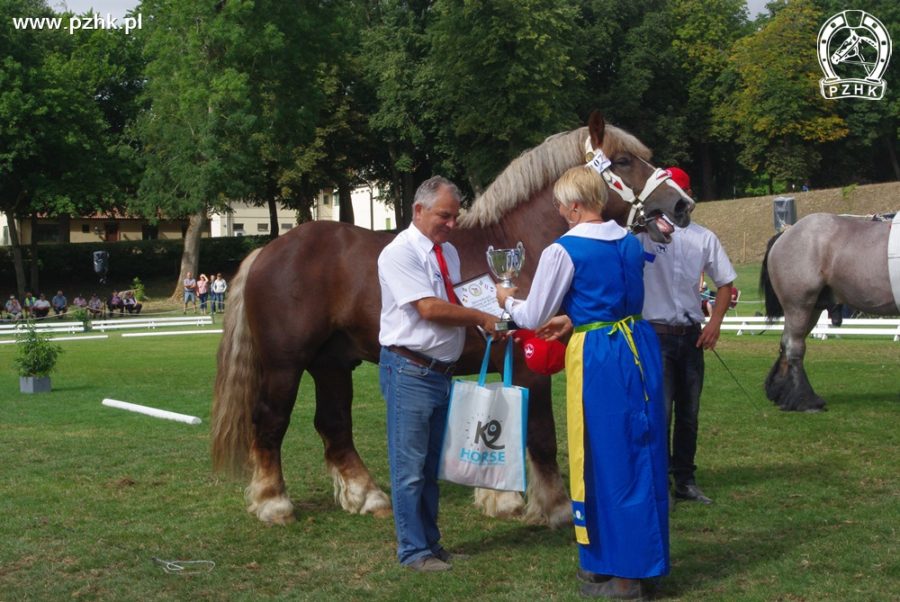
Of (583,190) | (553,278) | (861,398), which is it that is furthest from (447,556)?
(861,398)

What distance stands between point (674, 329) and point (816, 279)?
4909mm

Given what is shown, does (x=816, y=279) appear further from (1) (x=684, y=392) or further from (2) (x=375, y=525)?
(2) (x=375, y=525)

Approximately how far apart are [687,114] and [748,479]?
2011 inches

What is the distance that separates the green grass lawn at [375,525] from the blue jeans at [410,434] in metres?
0.22

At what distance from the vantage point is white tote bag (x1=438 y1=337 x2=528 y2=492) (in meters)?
5.20

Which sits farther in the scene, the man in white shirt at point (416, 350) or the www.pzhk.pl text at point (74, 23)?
the www.pzhk.pl text at point (74, 23)

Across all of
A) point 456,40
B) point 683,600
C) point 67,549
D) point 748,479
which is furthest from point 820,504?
point 456,40

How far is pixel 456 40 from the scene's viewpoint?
4475 cm

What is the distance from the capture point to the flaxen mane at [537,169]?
6562mm

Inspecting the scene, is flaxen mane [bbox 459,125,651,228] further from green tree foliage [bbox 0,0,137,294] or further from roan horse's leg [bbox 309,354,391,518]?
green tree foliage [bbox 0,0,137,294]

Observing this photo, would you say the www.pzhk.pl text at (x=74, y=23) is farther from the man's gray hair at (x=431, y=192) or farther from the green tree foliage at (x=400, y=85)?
the man's gray hair at (x=431, y=192)

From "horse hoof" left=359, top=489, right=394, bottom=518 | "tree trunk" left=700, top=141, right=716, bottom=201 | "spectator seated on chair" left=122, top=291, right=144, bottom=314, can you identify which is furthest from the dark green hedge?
"horse hoof" left=359, top=489, right=394, bottom=518

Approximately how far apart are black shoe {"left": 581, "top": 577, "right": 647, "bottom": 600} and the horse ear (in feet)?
9.28

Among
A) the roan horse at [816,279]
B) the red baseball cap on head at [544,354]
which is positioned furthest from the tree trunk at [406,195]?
the red baseball cap on head at [544,354]
